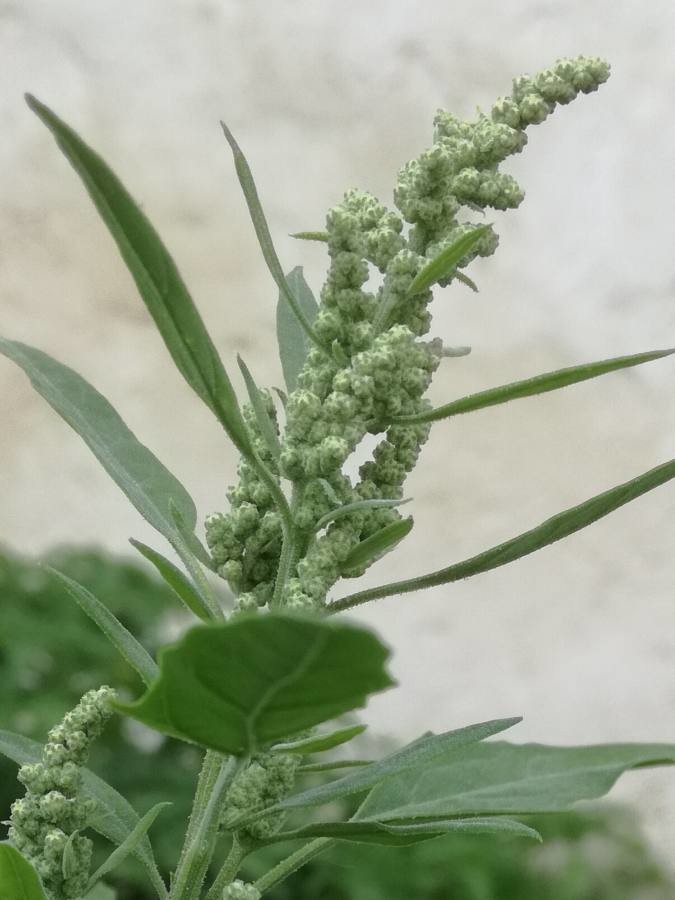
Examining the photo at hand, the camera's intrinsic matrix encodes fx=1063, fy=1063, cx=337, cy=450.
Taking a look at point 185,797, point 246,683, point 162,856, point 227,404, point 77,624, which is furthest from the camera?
point 77,624

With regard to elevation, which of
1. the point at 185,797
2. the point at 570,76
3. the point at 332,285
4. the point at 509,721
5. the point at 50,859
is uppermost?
the point at 185,797

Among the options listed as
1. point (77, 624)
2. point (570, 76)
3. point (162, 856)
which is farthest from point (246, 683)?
point (77, 624)

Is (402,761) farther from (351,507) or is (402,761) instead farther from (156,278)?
(156,278)

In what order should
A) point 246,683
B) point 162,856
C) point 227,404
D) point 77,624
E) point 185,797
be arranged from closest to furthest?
1. point 246,683
2. point 227,404
3. point 162,856
4. point 185,797
5. point 77,624

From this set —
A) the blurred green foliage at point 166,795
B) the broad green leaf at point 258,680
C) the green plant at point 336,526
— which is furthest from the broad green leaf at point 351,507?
the blurred green foliage at point 166,795

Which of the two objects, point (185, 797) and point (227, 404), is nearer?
point (227, 404)

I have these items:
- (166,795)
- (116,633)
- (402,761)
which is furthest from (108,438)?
(166,795)

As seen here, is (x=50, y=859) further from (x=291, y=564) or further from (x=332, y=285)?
(x=332, y=285)

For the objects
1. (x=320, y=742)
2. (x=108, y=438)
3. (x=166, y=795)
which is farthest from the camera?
(x=166, y=795)
